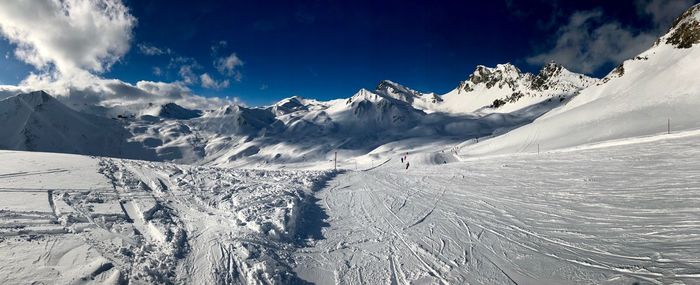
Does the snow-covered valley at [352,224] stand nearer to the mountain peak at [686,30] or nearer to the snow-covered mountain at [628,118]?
the snow-covered mountain at [628,118]

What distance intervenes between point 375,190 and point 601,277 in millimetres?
12155

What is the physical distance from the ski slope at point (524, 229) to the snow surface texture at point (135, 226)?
61.9 inches

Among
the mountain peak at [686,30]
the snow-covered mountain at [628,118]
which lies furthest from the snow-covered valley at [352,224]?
the mountain peak at [686,30]

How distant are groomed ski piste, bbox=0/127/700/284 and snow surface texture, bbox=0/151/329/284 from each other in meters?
0.05

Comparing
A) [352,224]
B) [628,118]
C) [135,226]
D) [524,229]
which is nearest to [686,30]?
[628,118]

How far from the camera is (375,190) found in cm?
1938

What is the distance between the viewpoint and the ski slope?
28.0 feet

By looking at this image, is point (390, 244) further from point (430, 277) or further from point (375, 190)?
point (375, 190)

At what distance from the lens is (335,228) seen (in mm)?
12344

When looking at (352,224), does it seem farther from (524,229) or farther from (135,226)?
(135,226)

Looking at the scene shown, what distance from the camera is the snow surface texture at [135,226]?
24.8ft

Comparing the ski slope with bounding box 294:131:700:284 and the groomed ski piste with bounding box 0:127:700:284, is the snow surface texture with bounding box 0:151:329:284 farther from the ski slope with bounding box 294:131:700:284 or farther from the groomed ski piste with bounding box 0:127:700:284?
the ski slope with bounding box 294:131:700:284

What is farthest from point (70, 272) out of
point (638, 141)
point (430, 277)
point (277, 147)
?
point (277, 147)

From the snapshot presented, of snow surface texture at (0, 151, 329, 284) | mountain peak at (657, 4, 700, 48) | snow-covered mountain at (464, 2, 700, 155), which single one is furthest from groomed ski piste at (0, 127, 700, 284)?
mountain peak at (657, 4, 700, 48)
